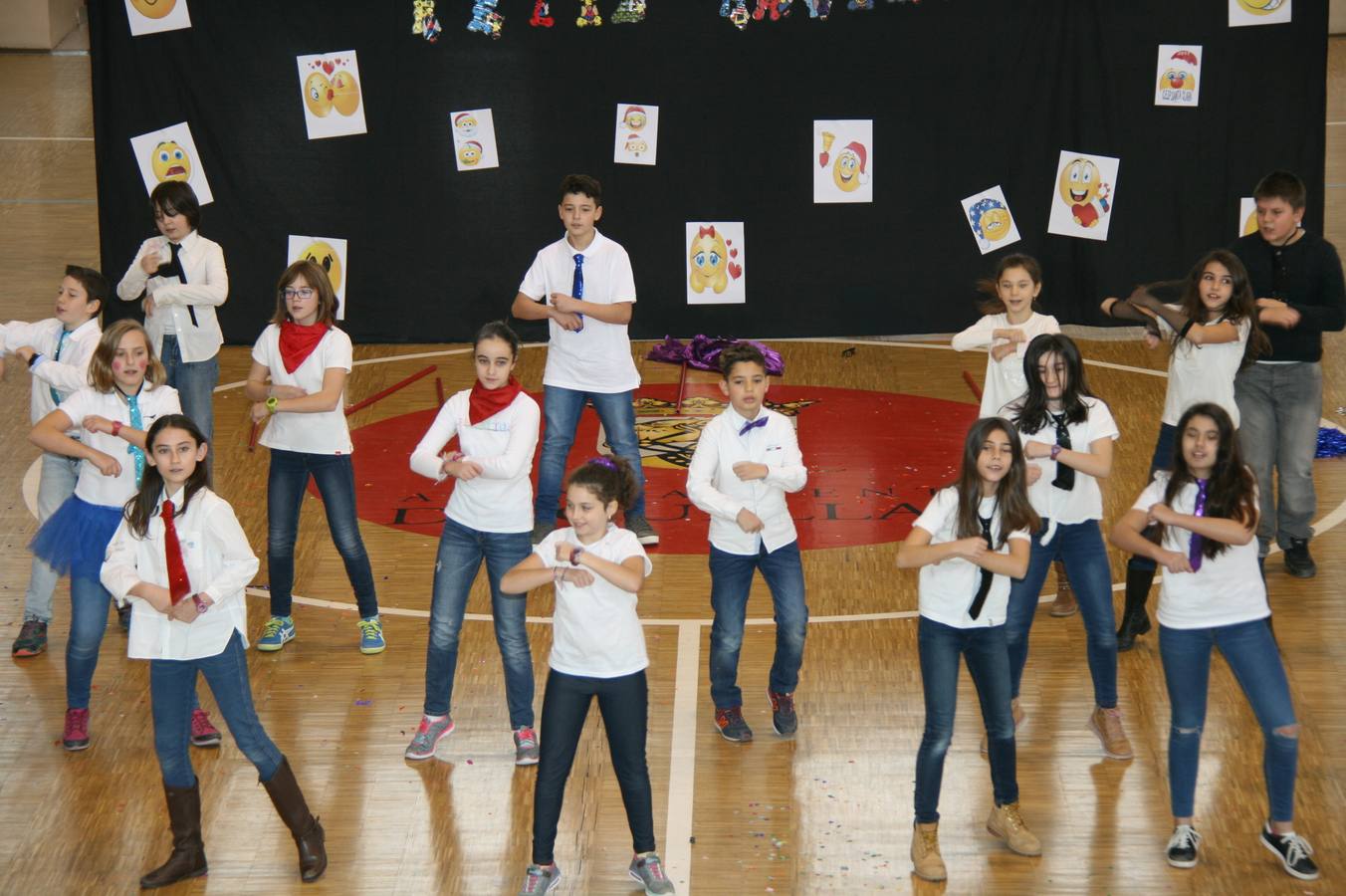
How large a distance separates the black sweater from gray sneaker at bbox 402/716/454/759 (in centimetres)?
349

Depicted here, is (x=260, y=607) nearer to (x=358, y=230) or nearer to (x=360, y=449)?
(x=360, y=449)

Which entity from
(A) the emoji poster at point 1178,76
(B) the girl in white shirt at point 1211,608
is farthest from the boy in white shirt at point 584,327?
(A) the emoji poster at point 1178,76

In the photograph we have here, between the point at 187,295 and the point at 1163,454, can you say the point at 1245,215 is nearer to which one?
the point at 1163,454

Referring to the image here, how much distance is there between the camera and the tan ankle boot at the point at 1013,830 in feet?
16.3

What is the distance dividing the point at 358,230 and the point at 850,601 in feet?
17.4

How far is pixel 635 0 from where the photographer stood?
1065 cm

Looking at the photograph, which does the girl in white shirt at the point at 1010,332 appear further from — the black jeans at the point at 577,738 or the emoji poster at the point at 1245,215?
Result: the emoji poster at the point at 1245,215

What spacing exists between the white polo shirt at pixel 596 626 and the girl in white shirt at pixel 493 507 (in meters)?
0.82

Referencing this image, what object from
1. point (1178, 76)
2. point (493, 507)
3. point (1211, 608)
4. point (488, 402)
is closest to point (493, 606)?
point (493, 507)

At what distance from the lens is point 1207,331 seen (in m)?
6.03

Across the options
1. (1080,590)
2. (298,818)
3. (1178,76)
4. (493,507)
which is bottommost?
(298,818)

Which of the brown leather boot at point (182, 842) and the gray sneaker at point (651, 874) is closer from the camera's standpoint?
the gray sneaker at point (651, 874)

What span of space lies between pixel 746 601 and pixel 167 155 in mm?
6687

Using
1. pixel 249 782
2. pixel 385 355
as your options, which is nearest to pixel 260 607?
pixel 249 782
